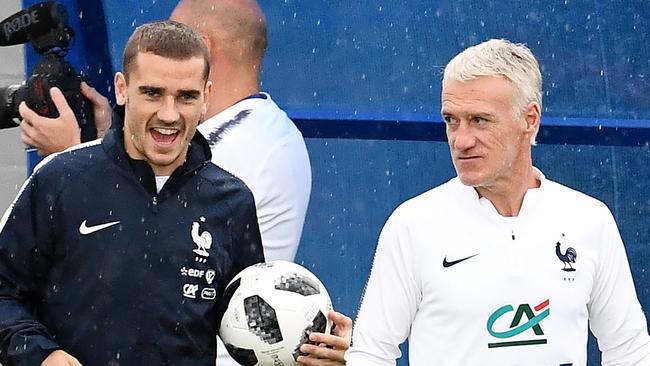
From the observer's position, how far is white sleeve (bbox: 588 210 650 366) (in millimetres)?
3520

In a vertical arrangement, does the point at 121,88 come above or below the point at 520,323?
above

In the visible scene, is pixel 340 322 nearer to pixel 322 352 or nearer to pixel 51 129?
pixel 322 352

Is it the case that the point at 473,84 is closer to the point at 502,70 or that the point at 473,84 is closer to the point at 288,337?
the point at 502,70

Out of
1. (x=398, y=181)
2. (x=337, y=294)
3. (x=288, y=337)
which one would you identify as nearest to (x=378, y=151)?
(x=398, y=181)

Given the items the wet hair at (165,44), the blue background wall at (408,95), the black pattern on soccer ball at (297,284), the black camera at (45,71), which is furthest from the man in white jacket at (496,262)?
the blue background wall at (408,95)

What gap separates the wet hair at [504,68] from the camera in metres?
3.47

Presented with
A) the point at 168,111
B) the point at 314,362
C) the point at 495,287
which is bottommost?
the point at 314,362

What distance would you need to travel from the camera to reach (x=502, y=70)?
348 cm

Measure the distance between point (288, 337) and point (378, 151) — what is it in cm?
207

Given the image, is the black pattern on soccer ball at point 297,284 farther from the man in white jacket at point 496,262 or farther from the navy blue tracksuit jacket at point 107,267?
the man in white jacket at point 496,262

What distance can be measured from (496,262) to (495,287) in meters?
0.06

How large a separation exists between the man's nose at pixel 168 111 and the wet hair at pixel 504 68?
2.25 ft

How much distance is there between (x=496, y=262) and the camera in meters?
3.42

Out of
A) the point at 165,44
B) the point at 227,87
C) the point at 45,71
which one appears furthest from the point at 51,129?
the point at 165,44
